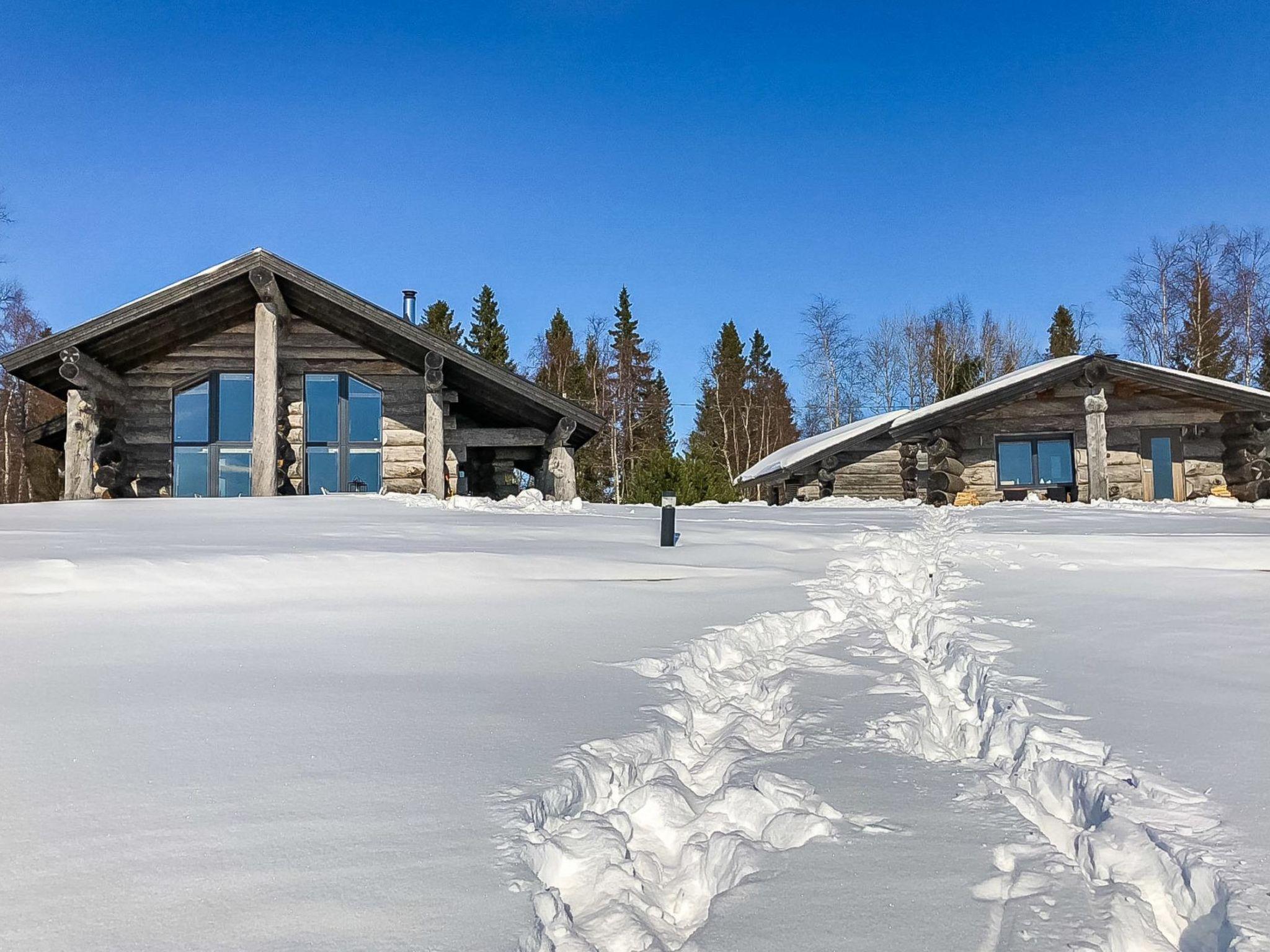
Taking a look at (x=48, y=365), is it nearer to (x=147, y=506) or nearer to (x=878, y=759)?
(x=147, y=506)

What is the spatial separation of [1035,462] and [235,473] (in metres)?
18.2

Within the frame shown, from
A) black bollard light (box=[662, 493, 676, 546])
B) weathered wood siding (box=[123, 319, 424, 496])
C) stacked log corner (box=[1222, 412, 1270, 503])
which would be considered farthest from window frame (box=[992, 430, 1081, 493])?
black bollard light (box=[662, 493, 676, 546])

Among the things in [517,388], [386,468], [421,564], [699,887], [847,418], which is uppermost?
[847,418]

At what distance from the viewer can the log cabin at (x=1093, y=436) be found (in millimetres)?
17719

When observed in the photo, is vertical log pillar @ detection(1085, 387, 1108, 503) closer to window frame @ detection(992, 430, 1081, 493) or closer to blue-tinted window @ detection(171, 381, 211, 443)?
window frame @ detection(992, 430, 1081, 493)

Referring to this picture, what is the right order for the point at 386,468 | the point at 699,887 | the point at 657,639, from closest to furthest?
the point at 699,887, the point at 657,639, the point at 386,468

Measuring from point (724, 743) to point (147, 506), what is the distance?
8534mm

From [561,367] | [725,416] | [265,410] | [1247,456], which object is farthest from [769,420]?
[265,410]

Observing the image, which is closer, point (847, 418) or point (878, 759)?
point (878, 759)

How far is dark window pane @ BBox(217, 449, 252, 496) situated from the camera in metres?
13.5

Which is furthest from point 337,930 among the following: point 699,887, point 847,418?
point 847,418

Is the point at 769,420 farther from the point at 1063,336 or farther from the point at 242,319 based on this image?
the point at 242,319

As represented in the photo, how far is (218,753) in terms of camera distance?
2.34m

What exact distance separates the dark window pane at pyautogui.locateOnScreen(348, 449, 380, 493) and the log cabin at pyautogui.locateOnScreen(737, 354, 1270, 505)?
12428 mm
